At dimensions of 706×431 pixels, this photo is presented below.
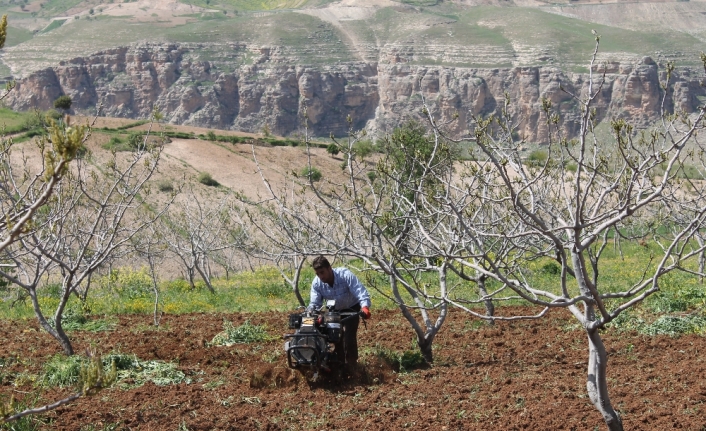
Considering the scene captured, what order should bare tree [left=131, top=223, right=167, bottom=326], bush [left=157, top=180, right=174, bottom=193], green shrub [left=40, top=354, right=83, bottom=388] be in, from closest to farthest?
1. green shrub [left=40, top=354, right=83, bottom=388]
2. bare tree [left=131, top=223, right=167, bottom=326]
3. bush [left=157, top=180, right=174, bottom=193]

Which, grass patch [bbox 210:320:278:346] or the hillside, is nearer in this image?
grass patch [bbox 210:320:278:346]

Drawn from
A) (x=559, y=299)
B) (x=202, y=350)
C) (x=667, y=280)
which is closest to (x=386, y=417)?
(x=559, y=299)

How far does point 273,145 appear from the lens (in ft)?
210

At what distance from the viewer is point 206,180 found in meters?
51.5

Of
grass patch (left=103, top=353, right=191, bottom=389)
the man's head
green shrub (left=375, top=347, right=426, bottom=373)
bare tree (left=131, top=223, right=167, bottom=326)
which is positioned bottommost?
bare tree (left=131, top=223, right=167, bottom=326)

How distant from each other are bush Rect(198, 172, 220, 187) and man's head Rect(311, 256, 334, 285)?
44.6 m

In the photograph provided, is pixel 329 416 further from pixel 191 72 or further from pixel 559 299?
pixel 191 72

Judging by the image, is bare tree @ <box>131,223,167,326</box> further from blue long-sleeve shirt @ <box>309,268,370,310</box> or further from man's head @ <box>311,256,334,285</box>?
man's head @ <box>311,256,334,285</box>

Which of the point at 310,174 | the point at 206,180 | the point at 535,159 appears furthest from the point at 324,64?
the point at 310,174

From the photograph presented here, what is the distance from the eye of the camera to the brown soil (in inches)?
251

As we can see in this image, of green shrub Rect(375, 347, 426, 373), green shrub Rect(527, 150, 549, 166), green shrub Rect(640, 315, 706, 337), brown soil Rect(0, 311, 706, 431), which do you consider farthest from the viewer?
Answer: green shrub Rect(527, 150, 549, 166)

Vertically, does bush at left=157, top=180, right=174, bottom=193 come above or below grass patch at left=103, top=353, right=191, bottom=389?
below

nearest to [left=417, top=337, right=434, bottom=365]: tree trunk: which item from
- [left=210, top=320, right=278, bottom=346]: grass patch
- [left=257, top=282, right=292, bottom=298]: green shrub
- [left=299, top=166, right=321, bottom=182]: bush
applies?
[left=299, top=166, right=321, bottom=182]: bush

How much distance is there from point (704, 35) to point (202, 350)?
5036 inches
